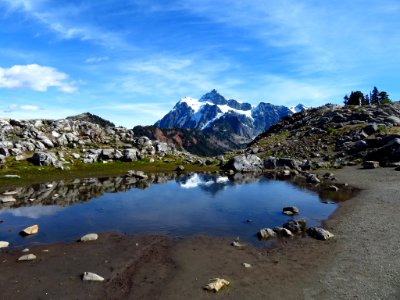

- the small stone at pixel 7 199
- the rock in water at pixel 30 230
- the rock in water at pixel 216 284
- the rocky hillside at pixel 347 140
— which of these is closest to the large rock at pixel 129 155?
the rocky hillside at pixel 347 140

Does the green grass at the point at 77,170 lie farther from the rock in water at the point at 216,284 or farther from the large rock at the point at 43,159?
the rock in water at the point at 216,284

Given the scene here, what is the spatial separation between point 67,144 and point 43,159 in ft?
51.0

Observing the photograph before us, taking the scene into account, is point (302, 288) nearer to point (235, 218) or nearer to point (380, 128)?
point (235, 218)

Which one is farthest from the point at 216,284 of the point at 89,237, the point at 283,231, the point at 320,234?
the point at 89,237

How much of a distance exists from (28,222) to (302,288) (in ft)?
94.4

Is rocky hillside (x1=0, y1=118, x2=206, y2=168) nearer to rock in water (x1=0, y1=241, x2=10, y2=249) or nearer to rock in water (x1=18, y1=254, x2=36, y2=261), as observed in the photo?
rock in water (x1=0, y1=241, x2=10, y2=249)

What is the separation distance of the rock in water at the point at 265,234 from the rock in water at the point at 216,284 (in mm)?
9825

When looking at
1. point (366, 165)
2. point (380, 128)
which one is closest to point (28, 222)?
point (366, 165)

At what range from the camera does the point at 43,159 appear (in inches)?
2886

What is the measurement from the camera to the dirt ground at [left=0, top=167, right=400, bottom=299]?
20.3 metres

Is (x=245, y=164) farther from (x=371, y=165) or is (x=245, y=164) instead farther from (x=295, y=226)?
(x=295, y=226)

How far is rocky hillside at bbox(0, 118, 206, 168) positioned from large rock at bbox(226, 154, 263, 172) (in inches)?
906

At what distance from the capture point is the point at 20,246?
28.8m

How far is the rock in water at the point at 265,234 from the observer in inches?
1204
